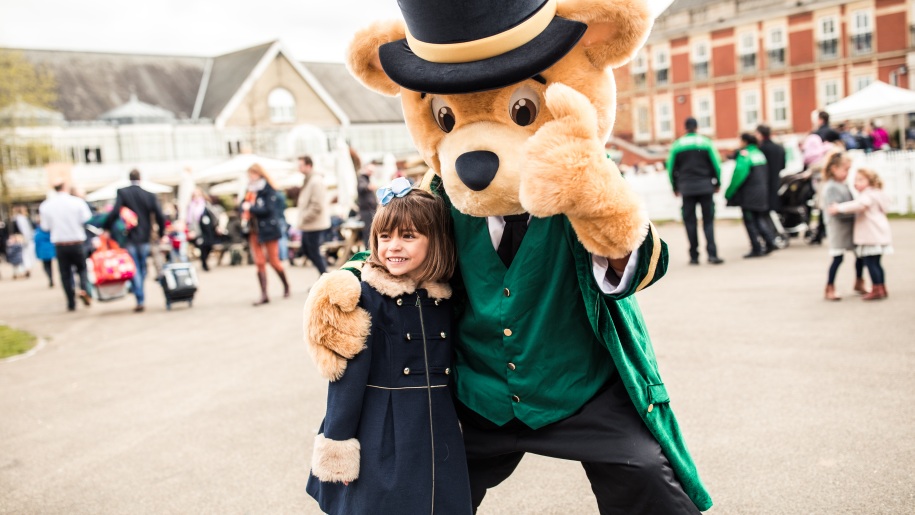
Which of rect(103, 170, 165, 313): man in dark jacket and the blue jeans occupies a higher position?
rect(103, 170, 165, 313): man in dark jacket

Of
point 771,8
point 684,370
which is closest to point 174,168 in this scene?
point 771,8

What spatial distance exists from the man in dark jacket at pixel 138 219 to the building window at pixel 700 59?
3654 centimetres

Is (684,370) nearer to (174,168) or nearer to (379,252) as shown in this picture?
(379,252)

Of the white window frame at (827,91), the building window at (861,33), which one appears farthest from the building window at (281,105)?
the building window at (861,33)

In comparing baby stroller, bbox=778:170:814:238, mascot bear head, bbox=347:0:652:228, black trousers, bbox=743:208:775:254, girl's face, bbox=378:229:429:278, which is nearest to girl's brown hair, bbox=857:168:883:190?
black trousers, bbox=743:208:775:254

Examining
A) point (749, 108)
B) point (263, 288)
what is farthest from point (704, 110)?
point (263, 288)

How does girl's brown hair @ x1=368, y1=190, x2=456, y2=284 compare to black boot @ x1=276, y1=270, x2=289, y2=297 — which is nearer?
girl's brown hair @ x1=368, y1=190, x2=456, y2=284

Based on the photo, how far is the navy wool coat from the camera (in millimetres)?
2555

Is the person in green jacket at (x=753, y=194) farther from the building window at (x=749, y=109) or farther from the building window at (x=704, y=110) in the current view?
the building window at (x=704, y=110)

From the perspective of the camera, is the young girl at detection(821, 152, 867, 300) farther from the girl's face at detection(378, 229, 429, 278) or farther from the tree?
the tree

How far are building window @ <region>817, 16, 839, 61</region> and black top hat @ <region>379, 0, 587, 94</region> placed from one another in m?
40.5

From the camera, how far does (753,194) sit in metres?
11.7

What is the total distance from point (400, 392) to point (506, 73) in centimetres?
108

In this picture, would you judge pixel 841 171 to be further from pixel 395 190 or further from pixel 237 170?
pixel 237 170
